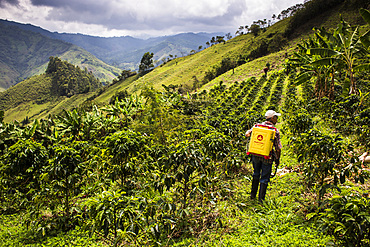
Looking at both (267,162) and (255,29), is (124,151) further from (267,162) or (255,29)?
(255,29)

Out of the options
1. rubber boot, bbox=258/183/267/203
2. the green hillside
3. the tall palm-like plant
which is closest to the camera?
the green hillside

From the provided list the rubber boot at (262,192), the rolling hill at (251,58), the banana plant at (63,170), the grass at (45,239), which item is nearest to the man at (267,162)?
the rubber boot at (262,192)

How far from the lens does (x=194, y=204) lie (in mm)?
3852

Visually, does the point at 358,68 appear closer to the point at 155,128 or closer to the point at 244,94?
the point at 155,128

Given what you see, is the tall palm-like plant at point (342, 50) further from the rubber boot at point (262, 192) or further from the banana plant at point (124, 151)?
the banana plant at point (124, 151)

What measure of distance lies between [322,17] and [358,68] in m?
61.2

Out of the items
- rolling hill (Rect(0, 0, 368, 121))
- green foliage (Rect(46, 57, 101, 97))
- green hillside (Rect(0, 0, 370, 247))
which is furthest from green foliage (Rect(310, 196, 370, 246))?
green foliage (Rect(46, 57, 101, 97))

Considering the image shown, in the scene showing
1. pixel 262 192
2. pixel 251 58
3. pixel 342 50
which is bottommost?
pixel 262 192

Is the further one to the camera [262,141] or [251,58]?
[251,58]

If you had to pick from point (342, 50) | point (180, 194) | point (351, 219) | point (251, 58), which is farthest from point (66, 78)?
point (351, 219)

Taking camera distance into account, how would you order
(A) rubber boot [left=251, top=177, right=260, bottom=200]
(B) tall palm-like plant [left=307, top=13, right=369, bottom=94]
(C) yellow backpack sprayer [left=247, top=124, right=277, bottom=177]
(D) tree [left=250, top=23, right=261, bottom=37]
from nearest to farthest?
1. (C) yellow backpack sprayer [left=247, top=124, right=277, bottom=177]
2. (A) rubber boot [left=251, top=177, right=260, bottom=200]
3. (B) tall palm-like plant [left=307, top=13, right=369, bottom=94]
4. (D) tree [left=250, top=23, right=261, bottom=37]

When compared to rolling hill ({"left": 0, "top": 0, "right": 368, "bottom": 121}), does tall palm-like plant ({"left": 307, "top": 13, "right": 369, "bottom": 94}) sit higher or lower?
lower

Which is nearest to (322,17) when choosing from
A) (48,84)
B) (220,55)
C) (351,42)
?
(220,55)

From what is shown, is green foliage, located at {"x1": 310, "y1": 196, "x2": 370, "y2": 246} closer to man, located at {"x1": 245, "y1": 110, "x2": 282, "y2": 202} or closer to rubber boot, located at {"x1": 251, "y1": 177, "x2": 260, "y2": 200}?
man, located at {"x1": 245, "y1": 110, "x2": 282, "y2": 202}
